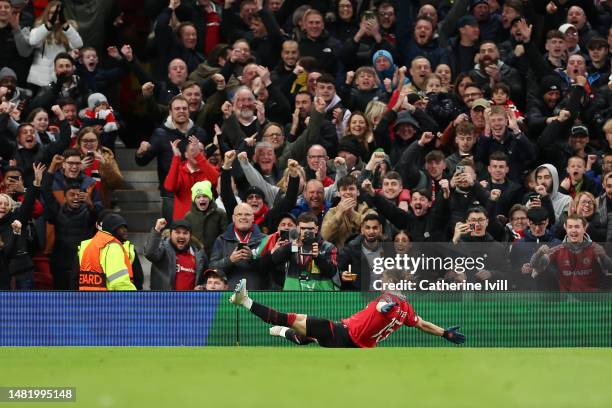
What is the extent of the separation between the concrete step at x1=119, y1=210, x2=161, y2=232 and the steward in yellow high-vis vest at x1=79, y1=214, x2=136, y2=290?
12.4 ft

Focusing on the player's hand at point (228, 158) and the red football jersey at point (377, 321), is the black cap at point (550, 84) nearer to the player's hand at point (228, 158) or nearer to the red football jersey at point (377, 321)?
the player's hand at point (228, 158)

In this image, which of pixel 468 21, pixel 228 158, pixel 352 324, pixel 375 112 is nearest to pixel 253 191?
pixel 228 158

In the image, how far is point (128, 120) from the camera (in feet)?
74.5

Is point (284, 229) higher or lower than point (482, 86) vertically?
lower

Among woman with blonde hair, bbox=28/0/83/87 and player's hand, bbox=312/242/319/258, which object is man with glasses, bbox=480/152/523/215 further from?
woman with blonde hair, bbox=28/0/83/87

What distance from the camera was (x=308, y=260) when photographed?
17297 millimetres

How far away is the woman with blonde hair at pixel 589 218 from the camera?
1825cm

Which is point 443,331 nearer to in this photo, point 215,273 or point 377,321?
point 377,321

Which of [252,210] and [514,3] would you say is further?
[514,3]

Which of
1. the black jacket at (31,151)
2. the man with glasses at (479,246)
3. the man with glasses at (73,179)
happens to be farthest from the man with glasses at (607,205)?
the black jacket at (31,151)

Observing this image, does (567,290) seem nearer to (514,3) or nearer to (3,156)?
(514,3)

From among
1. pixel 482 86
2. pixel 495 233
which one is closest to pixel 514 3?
pixel 482 86
